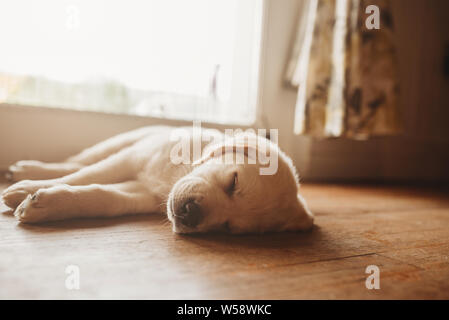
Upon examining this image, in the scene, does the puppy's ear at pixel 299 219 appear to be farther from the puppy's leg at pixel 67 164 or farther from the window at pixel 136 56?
the window at pixel 136 56

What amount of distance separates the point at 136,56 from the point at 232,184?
7.23ft

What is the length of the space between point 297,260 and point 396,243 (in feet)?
1.84

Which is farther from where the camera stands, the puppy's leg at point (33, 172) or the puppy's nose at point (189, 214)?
the puppy's leg at point (33, 172)

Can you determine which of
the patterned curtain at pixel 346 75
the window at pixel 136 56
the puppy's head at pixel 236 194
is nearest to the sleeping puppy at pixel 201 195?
the puppy's head at pixel 236 194

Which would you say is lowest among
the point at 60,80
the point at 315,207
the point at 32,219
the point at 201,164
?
the point at 315,207

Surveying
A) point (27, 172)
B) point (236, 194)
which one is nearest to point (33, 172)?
point (27, 172)

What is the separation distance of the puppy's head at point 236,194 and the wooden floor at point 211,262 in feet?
0.19

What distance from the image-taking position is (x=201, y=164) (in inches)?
61.6

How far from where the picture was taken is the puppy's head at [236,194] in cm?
132

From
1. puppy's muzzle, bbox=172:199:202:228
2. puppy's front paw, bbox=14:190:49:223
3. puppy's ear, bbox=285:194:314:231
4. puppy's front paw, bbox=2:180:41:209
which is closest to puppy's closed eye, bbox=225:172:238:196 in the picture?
puppy's muzzle, bbox=172:199:202:228

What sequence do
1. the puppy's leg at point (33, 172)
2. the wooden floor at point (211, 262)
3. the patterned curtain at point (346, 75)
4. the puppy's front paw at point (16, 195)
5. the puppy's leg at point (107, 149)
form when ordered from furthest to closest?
the patterned curtain at point (346, 75)
the puppy's leg at point (107, 149)
the puppy's leg at point (33, 172)
the puppy's front paw at point (16, 195)
the wooden floor at point (211, 262)

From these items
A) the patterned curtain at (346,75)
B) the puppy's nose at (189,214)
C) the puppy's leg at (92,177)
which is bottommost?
the puppy's nose at (189,214)

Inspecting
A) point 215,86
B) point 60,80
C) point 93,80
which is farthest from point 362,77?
point 60,80
